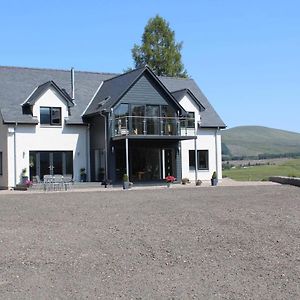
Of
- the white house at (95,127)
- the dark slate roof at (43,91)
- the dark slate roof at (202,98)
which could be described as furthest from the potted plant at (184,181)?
the dark slate roof at (43,91)

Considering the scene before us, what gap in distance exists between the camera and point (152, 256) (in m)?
8.97

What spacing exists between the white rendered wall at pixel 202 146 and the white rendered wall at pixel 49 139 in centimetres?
704

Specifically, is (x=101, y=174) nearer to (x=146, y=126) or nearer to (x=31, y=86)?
(x=146, y=126)

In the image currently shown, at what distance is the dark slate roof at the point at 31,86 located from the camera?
32.7 metres

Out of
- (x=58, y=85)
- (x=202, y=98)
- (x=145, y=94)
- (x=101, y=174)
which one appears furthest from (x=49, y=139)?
(x=202, y=98)

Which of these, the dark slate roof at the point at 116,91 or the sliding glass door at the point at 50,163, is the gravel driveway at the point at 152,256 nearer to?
the sliding glass door at the point at 50,163

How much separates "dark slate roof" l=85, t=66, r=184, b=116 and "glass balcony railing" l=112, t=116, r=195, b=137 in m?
1.17

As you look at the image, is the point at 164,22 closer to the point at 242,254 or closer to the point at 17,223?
the point at 17,223

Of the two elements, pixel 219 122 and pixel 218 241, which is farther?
pixel 219 122

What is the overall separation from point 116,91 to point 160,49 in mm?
18922

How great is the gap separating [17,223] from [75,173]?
68.7 feet

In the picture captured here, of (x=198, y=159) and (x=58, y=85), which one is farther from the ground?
(x=58, y=85)

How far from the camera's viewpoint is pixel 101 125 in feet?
112

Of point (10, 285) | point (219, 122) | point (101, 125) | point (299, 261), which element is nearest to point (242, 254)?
point (299, 261)
